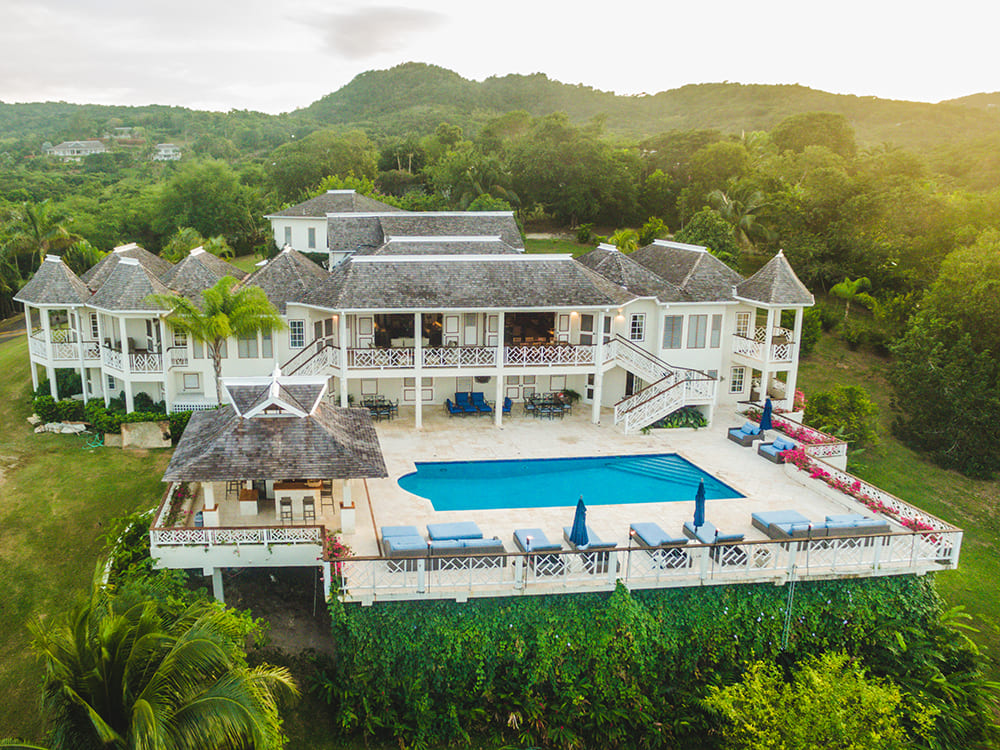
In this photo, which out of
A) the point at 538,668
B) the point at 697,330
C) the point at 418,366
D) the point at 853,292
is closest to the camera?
the point at 538,668

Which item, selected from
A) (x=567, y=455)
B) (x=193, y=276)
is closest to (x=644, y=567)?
(x=567, y=455)

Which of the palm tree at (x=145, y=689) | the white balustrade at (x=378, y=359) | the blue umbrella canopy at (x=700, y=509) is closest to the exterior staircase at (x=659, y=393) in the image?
the white balustrade at (x=378, y=359)

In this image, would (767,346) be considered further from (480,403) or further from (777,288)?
(480,403)

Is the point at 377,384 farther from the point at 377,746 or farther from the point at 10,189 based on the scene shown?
the point at 10,189

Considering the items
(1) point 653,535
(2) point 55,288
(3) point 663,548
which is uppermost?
(2) point 55,288

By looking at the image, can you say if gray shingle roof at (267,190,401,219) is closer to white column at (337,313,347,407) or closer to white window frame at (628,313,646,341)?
white column at (337,313,347,407)

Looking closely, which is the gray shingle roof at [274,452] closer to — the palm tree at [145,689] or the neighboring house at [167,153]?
the palm tree at [145,689]
